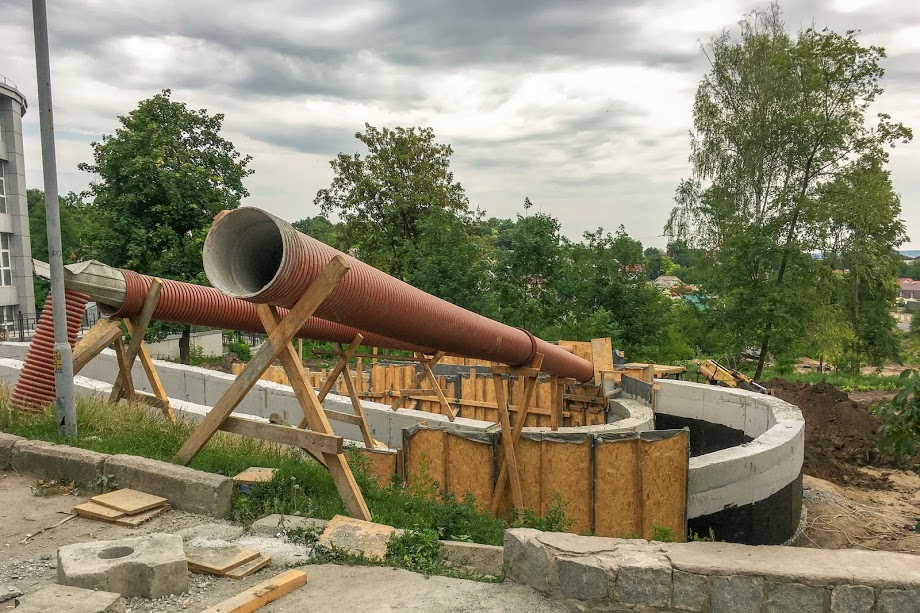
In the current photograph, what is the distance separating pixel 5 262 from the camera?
115 ft

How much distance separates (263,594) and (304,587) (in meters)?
0.35

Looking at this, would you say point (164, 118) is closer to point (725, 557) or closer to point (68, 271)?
point (68, 271)

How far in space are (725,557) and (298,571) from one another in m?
2.66

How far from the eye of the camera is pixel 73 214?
4822 cm

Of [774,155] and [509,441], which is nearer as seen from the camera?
[509,441]

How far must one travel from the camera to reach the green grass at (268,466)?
18.2 ft

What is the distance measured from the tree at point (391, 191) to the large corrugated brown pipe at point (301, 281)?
23.5 metres

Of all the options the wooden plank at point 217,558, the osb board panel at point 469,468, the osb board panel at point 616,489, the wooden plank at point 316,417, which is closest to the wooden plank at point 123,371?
the wooden plank at point 316,417

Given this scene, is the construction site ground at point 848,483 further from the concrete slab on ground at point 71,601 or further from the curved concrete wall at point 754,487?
the concrete slab on ground at point 71,601

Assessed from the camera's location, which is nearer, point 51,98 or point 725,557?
point 725,557

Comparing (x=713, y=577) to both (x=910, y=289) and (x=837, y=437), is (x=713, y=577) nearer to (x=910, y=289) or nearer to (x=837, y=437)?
(x=837, y=437)

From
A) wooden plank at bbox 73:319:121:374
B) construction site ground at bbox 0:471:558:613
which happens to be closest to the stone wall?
construction site ground at bbox 0:471:558:613

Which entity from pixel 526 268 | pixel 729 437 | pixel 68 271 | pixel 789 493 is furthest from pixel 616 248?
pixel 68 271

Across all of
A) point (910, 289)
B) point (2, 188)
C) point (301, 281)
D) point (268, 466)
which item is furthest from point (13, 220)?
point (910, 289)
